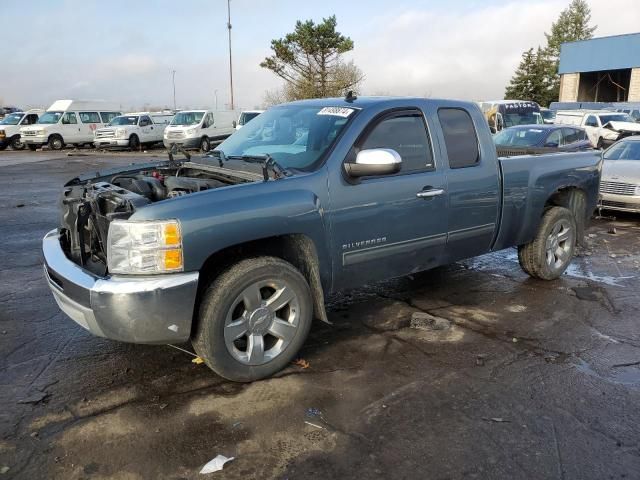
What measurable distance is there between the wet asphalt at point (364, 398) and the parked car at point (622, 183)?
4.86 m

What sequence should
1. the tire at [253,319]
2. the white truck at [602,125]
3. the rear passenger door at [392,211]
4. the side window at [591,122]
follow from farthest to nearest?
the side window at [591,122], the white truck at [602,125], the rear passenger door at [392,211], the tire at [253,319]

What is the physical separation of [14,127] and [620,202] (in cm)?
3025

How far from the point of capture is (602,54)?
4447cm

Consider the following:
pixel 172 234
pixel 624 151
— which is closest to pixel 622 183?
pixel 624 151

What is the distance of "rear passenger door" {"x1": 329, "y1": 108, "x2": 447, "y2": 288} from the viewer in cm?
402

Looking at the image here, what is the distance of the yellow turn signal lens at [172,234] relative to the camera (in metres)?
3.25

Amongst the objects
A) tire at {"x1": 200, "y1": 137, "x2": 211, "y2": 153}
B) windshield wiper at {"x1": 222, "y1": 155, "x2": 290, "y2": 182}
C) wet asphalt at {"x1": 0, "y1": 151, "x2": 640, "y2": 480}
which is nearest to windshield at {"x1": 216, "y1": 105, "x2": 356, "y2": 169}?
windshield wiper at {"x1": 222, "y1": 155, "x2": 290, "y2": 182}

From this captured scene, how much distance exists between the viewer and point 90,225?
382 centimetres

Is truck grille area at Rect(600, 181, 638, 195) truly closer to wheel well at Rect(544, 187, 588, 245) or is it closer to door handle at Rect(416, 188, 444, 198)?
wheel well at Rect(544, 187, 588, 245)

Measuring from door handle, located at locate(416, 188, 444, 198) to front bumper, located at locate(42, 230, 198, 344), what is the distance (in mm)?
1926

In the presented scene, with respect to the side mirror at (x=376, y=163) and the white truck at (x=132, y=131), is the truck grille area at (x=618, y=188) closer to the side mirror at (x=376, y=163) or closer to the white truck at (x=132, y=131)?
the side mirror at (x=376, y=163)

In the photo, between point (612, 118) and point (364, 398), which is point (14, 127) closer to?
point (612, 118)

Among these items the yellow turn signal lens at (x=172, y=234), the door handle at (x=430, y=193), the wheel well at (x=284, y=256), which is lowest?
the wheel well at (x=284, y=256)

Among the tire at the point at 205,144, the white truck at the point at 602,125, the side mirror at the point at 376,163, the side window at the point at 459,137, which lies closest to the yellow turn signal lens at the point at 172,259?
the side mirror at the point at 376,163
